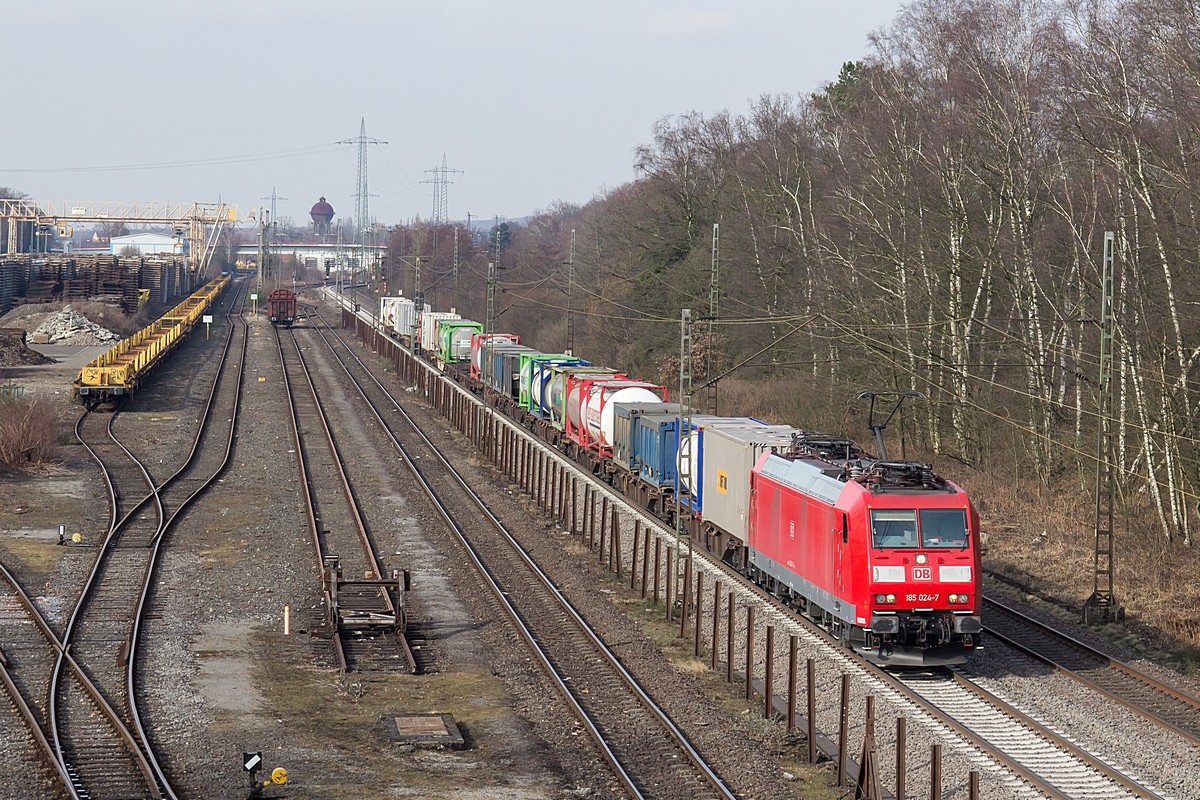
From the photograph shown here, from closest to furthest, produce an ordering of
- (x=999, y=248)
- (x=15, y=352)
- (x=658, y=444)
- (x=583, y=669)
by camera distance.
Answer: (x=583, y=669)
(x=658, y=444)
(x=999, y=248)
(x=15, y=352)

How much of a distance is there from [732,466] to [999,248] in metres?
12.4

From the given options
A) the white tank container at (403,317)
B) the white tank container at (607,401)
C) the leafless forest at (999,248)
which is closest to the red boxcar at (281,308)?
the white tank container at (403,317)

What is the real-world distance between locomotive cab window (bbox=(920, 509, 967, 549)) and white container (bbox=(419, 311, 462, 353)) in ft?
187

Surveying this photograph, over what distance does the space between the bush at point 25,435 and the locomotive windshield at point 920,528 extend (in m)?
27.8

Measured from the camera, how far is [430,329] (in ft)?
251

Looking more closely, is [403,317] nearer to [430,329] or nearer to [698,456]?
[430,329]

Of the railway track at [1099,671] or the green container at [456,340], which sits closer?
the railway track at [1099,671]

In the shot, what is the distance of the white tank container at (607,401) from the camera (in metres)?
35.1

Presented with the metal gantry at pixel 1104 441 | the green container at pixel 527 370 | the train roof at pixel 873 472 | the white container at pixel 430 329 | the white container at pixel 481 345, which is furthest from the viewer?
the white container at pixel 430 329

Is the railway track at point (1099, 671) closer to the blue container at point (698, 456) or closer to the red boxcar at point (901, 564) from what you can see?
the red boxcar at point (901, 564)

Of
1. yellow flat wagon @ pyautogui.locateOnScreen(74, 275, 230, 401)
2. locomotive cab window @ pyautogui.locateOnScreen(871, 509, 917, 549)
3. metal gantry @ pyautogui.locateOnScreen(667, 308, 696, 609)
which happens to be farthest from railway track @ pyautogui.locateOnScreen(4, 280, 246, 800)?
yellow flat wagon @ pyautogui.locateOnScreen(74, 275, 230, 401)

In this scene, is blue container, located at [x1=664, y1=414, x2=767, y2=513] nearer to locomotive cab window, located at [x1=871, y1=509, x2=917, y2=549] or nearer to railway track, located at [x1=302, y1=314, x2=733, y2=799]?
railway track, located at [x1=302, y1=314, x2=733, y2=799]

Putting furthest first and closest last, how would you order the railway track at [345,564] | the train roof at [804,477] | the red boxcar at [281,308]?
1. the red boxcar at [281,308]
2. the railway track at [345,564]
3. the train roof at [804,477]

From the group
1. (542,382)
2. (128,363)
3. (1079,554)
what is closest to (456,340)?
(128,363)
